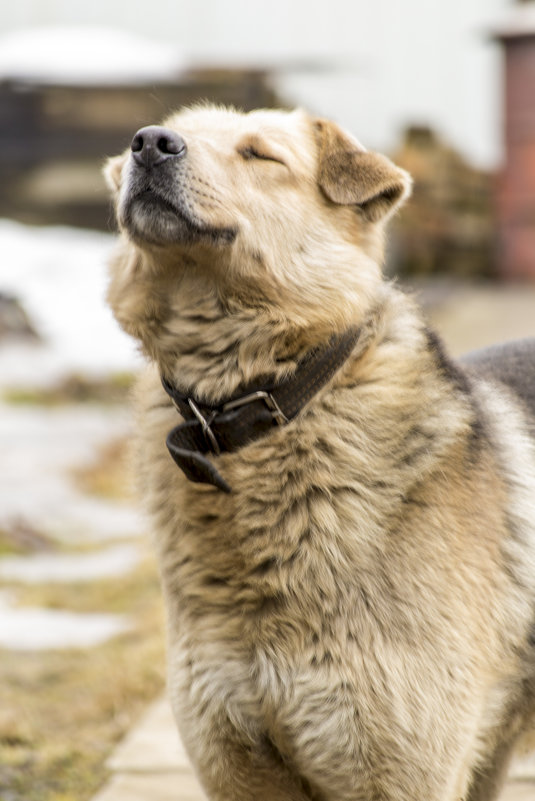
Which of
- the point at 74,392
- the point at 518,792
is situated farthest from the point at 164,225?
the point at 74,392

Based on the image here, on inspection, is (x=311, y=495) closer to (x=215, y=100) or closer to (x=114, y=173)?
(x=114, y=173)

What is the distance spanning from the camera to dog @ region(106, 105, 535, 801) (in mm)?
2314

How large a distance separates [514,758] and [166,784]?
101cm

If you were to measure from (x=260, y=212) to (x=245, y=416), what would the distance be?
48 cm

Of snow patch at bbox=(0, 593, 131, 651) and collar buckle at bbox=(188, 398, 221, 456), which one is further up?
collar buckle at bbox=(188, 398, 221, 456)

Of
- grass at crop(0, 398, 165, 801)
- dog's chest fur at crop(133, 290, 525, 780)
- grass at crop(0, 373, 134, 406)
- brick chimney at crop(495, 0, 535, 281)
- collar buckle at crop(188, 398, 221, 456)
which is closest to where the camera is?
dog's chest fur at crop(133, 290, 525, 780)

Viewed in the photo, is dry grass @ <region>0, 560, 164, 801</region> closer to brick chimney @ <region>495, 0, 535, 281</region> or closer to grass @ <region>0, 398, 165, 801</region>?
grass @ <region>0, 398, 165, 801</region>

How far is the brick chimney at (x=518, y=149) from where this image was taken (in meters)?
9.96

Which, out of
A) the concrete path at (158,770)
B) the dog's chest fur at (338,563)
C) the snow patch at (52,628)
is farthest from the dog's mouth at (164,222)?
the snow patch at (52,628)

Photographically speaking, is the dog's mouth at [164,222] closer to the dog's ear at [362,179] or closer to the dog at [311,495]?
the dog at [311,495]

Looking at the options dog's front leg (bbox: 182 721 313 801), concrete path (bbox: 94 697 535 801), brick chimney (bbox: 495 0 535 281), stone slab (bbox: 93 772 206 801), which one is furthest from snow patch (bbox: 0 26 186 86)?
dog's front leg (bbox: 182 721 313 801)

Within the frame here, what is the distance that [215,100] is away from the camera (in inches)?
389

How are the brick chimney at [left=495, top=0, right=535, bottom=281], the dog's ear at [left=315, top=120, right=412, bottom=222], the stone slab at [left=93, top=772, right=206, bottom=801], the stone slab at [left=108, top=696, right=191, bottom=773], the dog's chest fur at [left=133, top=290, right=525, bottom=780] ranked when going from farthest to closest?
1. the brick chimney at [left=495, top=0, right=535, bottom=281]
2. the stone slab at [left=108, top=696, right=191, bottom=773]
3. the stone slab at [left=93, top=772, right=206, bottom=801]
4. the dog's ear at [left=315, top=120, right=412, bottom=222]
5. the dog's chest fur at [left=133, top=290, right=525, bottom=780]

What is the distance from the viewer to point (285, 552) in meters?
2.38
